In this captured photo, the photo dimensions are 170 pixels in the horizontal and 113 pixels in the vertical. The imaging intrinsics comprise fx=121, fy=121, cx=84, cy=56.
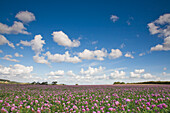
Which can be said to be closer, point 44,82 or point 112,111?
point 112,111

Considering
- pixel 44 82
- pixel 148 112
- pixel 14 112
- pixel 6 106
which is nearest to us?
pixel 148 112

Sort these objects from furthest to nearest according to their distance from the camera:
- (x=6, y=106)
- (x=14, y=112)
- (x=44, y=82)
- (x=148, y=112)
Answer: (x=44, y=82)
(x=6, y=106)
(x=14, y=112)
(x=148, y=112)

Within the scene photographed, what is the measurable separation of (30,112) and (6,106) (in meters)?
1.60

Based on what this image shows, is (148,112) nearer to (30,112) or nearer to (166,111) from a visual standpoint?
(166,111)

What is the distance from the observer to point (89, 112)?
15.0ft

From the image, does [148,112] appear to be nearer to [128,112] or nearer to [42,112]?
[128,112]

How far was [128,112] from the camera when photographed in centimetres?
462

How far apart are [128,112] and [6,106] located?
17.5 ft

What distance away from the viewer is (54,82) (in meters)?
36.1

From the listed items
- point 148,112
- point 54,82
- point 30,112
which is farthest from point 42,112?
point 54,82

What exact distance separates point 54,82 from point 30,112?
32.5 metres

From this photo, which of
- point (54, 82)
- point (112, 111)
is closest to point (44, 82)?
point (54, 82)

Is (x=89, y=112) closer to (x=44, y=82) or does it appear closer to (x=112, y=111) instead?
(x=112, y=111)

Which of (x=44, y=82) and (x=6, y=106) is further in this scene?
(x=44, y=82)
